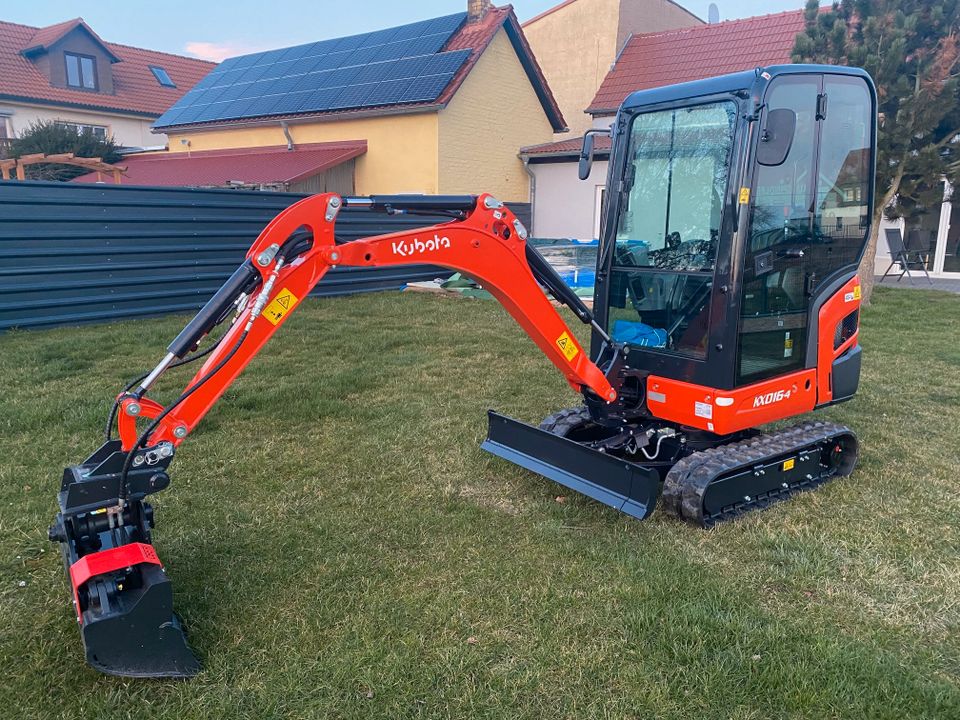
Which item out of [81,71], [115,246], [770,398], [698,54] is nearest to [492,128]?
[698,54]

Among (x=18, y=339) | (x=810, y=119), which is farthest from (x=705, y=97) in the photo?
(x=18, y=339)

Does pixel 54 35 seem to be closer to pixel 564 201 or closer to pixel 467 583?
pixel 564 201

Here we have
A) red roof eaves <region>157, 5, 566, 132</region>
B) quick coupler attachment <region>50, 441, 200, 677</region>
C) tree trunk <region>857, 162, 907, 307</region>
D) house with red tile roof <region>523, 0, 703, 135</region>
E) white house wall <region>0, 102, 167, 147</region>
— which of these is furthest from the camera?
white house wall <region>0, 102, 167, 147</region>

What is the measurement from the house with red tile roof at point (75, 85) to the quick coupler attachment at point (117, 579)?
84.8ft

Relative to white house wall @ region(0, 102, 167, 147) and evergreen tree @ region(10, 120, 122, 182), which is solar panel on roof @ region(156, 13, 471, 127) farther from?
white house wall @ region(0, 102, 167, 147)

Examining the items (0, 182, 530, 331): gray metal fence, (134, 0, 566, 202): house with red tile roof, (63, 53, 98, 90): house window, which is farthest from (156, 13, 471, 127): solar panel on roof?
(63, 53, 98, 90): house window

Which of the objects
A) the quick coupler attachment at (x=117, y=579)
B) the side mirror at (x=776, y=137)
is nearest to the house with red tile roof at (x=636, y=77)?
→ the side mirror at (x=776, y=137)

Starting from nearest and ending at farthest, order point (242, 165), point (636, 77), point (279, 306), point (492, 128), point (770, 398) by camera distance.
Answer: point (279, 306) → point (770, 398) → point (492, 128) → point (242, 165) → point (636, 77)

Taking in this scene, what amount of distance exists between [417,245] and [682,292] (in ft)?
5.84

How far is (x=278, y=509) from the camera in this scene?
450cm

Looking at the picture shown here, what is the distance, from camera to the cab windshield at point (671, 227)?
14.3ft

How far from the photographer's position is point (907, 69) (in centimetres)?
1122

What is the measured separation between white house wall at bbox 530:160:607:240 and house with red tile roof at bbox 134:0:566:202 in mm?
566

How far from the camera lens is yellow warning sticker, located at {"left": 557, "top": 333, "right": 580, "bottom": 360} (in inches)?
174
